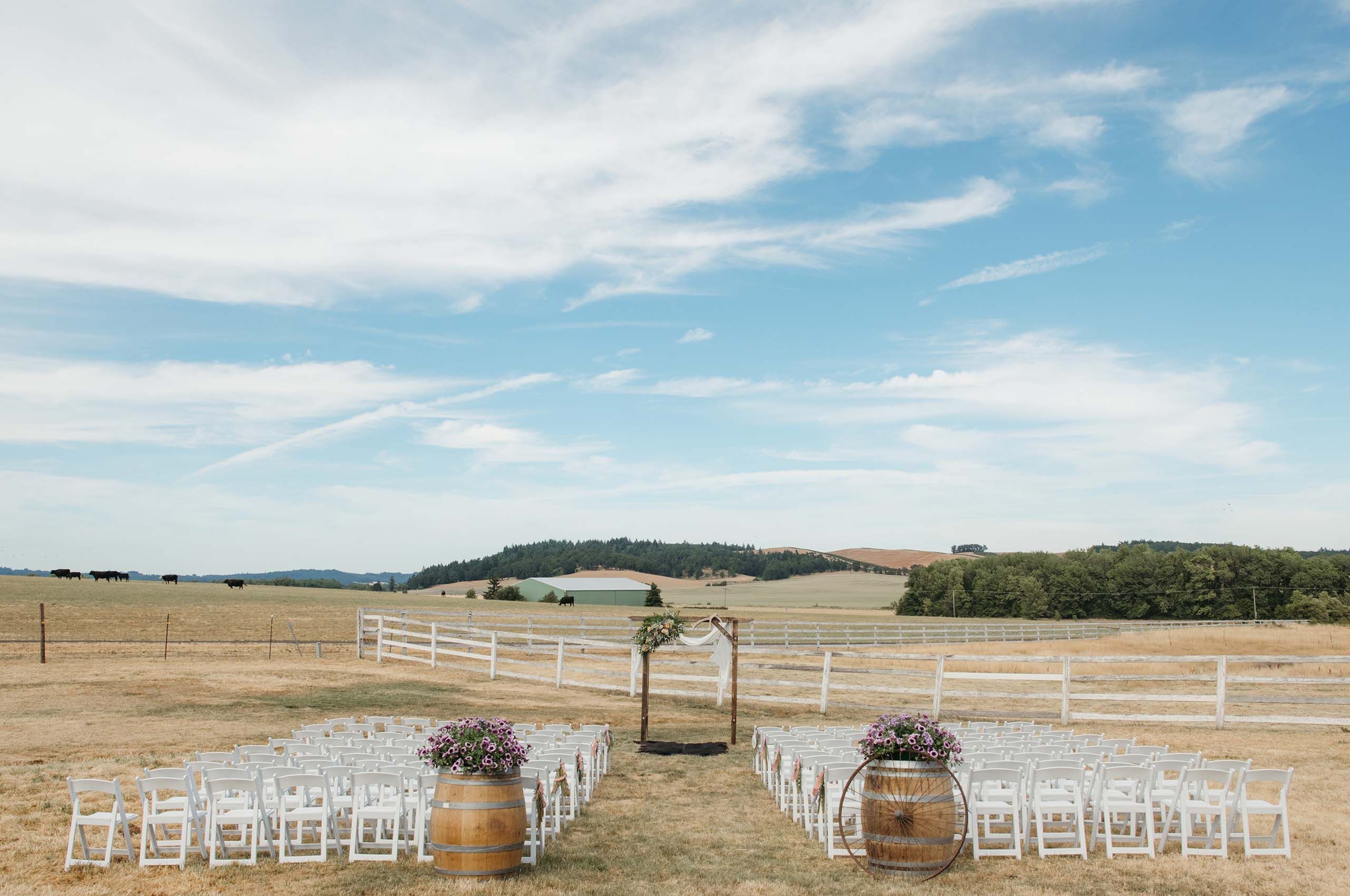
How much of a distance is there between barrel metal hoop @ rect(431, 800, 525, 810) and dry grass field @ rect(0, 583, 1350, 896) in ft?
2.02

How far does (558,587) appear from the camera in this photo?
342 ft

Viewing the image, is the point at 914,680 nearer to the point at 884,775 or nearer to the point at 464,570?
the point at 884,775

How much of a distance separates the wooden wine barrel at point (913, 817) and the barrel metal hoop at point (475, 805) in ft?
10.5

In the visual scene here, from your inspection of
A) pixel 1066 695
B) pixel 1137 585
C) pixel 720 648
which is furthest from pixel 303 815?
pixel 1137 585

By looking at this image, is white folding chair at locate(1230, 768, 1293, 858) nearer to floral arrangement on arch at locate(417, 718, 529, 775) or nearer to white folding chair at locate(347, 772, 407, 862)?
floral arrangement on arch at locate(417, 718, 529, 775)

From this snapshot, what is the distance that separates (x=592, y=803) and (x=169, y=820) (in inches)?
198

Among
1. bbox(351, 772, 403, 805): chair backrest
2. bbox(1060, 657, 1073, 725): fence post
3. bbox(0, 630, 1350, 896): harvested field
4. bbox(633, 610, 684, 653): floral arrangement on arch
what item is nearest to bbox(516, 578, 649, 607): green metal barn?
bbox(0, 630, 1350, 896): harvested field

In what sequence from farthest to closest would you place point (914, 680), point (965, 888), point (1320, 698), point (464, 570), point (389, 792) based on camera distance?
1. point (464, 570)
2. point (914, 680)
3. point (1320, 698)
4. point (389, 792)
5. point (965, 888)

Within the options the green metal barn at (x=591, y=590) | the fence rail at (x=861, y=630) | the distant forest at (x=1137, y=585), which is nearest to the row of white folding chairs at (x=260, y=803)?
the fence rail at (x=861, y=630)

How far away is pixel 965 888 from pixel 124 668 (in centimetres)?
2398

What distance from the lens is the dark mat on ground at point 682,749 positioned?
16719 mm

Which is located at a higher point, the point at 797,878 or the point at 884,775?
the point at 884,775

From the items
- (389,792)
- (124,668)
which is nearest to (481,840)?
(389,792)

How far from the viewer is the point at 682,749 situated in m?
17.0
